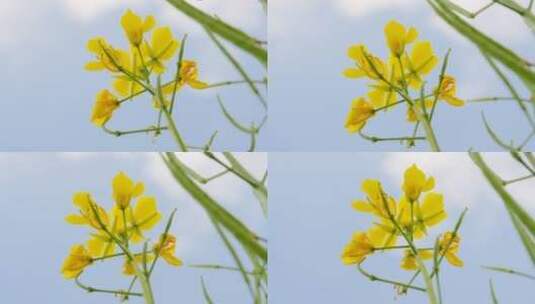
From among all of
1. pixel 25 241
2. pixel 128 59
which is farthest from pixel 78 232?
pixel 128 59

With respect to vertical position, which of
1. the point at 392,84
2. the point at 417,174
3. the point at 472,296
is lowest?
the point at 472,296

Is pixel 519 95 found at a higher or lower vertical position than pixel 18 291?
higher

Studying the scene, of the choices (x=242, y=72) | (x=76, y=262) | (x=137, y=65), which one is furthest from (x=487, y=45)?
(x=76, y=262)

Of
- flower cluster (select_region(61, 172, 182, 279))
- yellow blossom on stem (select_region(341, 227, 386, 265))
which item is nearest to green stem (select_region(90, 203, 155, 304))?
flower cluster (select_region(61, 172, 182, 279))

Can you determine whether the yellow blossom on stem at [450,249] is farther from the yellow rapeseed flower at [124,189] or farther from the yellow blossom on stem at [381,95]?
the yellow rapeseed flower at [124,189]

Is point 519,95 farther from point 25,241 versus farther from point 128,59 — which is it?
point 25,241

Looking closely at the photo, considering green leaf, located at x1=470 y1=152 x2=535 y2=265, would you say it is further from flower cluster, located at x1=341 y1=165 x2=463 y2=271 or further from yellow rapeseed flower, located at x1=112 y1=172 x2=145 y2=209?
yellow rapeseed flower, located at x1=112 y1=172 x2=145 y2=209

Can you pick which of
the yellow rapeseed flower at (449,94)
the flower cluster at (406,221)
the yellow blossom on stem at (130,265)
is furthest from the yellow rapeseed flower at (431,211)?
the yellow blossom on stem at (130,265)
